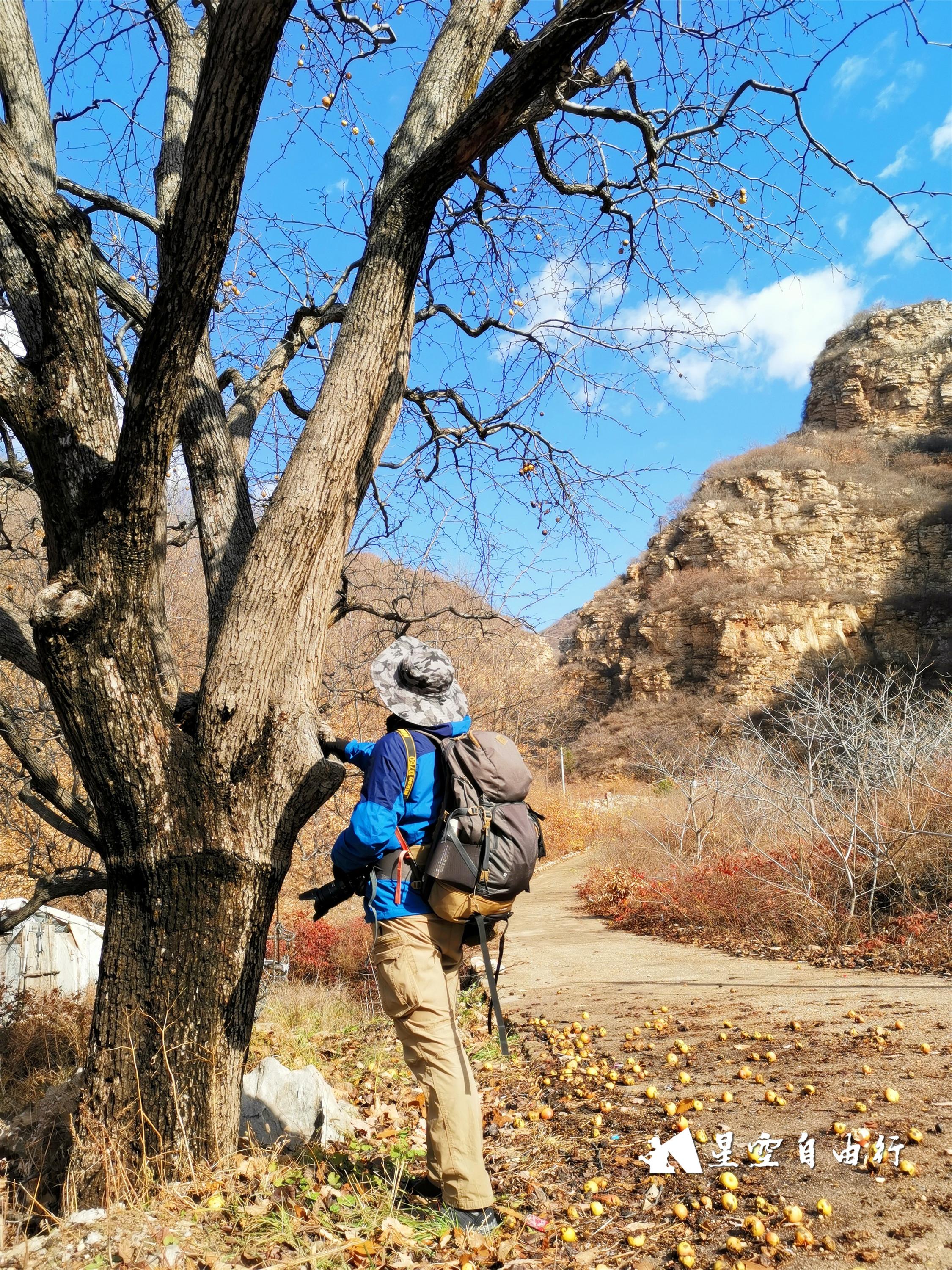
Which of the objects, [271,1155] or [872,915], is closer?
[271,1155]

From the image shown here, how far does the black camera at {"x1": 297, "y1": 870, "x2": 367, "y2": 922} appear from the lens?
3006 mm

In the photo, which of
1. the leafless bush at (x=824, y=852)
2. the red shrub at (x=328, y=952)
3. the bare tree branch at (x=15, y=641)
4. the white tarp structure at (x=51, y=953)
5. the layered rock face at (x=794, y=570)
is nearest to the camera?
the bare tree branch at (x=15, y=641)

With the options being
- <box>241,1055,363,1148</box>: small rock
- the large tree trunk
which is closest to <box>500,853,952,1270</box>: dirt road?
<box>241,1055,363,1148</box>: small rock

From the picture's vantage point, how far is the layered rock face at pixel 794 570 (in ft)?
98.6

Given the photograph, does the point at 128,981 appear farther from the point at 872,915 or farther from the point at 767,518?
the point at 767,518

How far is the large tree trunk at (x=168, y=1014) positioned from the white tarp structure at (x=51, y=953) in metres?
6.12

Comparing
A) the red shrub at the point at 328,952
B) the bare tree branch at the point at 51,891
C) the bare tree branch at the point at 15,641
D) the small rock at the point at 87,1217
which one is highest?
the bare tree branch at the point at 15,641

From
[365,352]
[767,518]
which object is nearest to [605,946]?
[365,352]

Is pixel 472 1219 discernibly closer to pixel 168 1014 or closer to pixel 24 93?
pixel 168 1014

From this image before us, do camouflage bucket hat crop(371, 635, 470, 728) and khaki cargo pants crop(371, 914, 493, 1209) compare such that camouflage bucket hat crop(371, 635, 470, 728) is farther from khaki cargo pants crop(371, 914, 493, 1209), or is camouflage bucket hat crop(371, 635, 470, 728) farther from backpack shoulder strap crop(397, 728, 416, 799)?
khaki cargo pants crop(371, 914, 493, 1209)

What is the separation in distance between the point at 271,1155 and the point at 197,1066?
1.92 feet

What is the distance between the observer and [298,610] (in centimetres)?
332

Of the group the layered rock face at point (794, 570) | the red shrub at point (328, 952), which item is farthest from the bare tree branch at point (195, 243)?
the layered rock face at point (794, 570)

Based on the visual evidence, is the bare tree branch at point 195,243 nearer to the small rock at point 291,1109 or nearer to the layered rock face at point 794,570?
the small rock at point 291,1109
